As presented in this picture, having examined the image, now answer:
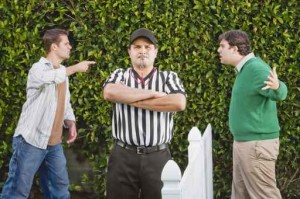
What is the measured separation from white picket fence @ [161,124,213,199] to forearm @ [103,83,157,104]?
506 millimetres

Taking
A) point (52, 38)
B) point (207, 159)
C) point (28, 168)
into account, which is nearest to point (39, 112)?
point (28, 168)

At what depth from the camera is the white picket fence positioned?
12.0 feet

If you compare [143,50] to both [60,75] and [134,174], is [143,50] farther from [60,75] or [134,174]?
[60,75]

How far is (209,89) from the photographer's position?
273 inches

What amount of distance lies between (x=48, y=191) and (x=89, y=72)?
4.05 feet

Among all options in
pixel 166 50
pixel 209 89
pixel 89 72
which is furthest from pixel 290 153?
pixel 89 72

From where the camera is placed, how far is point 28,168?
610 cm

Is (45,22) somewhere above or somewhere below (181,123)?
above

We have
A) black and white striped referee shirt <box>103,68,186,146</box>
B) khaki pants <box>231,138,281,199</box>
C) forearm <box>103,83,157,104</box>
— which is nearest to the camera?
forearm <box>103,83,157,104</box>

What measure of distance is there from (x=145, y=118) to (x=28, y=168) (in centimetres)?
148

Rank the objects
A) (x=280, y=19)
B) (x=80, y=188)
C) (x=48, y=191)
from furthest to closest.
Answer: (x=80, y=188)
(x=280, y=19)
(x=48, y=191)

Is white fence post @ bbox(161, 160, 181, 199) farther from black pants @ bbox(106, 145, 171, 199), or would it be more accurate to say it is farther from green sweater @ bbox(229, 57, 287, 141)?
green sweater @ bbox(229, 57, 287, 141)

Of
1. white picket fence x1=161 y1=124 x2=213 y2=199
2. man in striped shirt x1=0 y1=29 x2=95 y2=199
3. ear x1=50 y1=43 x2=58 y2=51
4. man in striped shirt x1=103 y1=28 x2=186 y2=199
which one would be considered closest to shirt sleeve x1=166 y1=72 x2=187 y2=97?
man in striped shirt x1=103 y1=28 x2=186 y2=199

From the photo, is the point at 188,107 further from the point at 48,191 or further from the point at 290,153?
the point at 48,191
